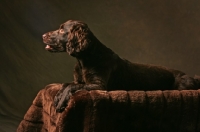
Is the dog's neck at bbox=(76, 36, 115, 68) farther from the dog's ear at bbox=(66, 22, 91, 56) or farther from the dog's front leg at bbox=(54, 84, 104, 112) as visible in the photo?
the dog's front leg at bbox=(54, 84, 104, 112)

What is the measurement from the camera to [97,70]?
2182 millimetres

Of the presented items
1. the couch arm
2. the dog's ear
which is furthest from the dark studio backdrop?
the couch arm

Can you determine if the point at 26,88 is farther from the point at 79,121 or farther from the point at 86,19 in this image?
the point at 79,121

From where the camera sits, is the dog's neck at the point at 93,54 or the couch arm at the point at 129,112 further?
the dog's neck at the point at 93,54

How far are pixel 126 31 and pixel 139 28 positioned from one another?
0.59 feet

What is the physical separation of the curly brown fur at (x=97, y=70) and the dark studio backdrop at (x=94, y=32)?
201 centimetres

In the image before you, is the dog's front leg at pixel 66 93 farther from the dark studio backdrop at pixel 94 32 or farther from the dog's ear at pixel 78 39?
the dark studio backdrop at pixel 94 32

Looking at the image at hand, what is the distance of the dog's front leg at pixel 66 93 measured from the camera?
1.84 metres

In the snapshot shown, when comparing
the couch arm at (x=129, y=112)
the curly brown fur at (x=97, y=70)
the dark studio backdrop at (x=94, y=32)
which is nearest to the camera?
the couch arm at (x=129, y=112)

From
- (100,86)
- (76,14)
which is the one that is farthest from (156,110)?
(76,14)

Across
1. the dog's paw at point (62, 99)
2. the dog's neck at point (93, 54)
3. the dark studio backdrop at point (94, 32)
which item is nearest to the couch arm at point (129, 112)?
the dog's paw at point (62, 99)

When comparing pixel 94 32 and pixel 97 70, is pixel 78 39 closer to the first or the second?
pixel 97 70

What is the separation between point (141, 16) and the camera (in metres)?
4.70

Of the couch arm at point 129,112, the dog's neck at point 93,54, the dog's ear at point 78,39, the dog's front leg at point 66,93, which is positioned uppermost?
the dog's ear at point 78,39
